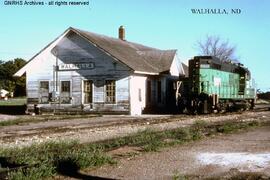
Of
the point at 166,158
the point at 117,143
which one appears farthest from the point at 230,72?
the point at 166,158

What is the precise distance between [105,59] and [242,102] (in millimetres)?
10522

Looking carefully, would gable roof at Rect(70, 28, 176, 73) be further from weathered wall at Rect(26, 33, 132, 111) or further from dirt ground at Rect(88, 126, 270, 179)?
dirt ground at Rect(88, 126, 270, 179)

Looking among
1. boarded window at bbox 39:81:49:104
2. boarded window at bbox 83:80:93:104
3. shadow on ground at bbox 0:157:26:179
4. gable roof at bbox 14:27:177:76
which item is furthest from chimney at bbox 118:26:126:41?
shadow on ground at bbox 0:157:26:179

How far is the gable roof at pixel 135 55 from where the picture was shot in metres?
30.3

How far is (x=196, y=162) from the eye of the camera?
9.38 metres

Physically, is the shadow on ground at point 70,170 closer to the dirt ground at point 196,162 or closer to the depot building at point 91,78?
the dirt ground at point 196,162

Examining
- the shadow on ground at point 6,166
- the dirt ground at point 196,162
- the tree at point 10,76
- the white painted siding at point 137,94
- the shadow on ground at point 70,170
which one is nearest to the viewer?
the shadow on ground at point 6,166

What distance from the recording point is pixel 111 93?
1191 inches

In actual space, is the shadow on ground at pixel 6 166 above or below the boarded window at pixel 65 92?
below

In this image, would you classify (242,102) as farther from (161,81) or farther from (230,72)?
(161,81)

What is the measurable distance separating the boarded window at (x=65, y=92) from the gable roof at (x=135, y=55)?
3.58m

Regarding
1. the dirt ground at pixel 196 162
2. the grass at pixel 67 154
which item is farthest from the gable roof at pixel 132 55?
the dirt ground at pixel 196 162

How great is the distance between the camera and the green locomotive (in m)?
28.2

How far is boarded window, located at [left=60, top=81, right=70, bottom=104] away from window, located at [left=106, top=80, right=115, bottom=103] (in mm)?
3013
